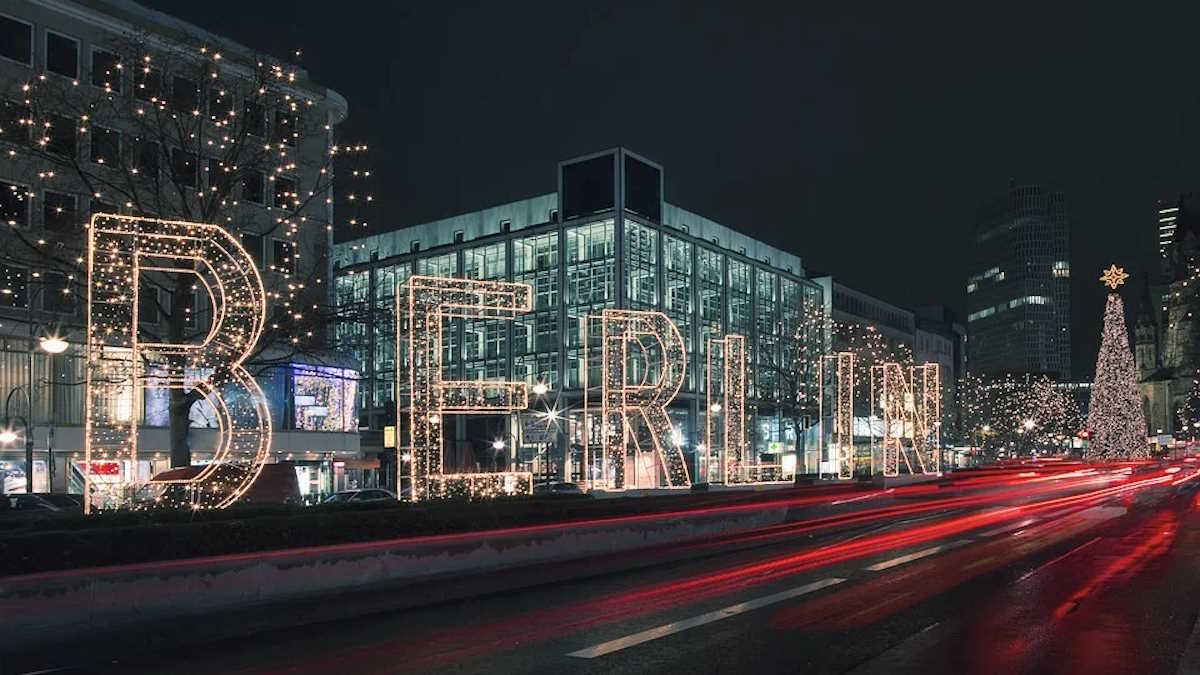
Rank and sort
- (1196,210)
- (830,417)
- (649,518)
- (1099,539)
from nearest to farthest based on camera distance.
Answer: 1. (649,518)
2. (1099,539)
3. (830,417)
4. (1196,210)

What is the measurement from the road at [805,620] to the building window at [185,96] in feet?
49.7

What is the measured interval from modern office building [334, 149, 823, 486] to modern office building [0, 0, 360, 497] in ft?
70.0

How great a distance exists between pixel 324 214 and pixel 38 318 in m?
12.8

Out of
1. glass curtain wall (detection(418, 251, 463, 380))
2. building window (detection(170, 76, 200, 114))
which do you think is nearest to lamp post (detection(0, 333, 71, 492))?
building window (detection(170, 76, 200, 114))

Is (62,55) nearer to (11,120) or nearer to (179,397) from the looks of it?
(11,120)

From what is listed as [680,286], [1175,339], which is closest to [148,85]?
[680,286]

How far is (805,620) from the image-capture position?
13.6 m

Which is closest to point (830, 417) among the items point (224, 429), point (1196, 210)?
point (224, 429)

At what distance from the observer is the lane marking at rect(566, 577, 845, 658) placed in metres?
11.7

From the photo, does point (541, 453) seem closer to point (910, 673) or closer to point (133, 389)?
point (133, 389)

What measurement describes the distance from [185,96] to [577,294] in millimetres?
52178

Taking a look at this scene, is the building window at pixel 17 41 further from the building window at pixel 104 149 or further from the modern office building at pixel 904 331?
the modern office building at pixel 904 331

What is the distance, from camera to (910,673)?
10273 millimetres

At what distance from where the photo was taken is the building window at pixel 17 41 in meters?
39.0
